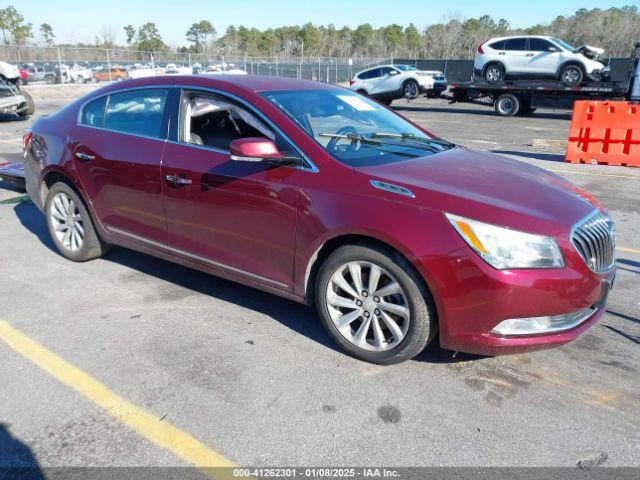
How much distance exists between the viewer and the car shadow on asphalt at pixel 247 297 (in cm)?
348

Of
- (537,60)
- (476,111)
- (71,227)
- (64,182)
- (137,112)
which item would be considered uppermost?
(537,60)

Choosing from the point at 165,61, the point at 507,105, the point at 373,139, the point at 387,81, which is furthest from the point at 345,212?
the point at 165,61

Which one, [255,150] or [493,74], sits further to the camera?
[493,74]

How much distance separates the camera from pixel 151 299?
13.8 feet

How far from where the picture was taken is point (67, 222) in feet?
16.3

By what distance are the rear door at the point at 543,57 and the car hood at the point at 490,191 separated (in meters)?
17.4

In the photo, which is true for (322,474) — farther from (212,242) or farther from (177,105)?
(177,105)

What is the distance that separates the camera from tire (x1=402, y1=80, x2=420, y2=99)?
22969 millimetres

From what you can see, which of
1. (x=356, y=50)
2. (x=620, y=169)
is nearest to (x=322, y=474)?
(x=620, y=169)

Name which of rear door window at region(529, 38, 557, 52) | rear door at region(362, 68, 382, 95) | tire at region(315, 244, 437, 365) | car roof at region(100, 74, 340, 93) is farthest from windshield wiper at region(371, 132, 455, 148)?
rear door at region(362, 68, 382, 95)

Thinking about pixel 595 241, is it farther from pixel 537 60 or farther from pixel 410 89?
pixel 410 89

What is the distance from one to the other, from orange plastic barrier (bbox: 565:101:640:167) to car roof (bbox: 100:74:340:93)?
7.40m

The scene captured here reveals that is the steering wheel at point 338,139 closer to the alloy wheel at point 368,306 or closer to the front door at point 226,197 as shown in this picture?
the front door at point 226,197

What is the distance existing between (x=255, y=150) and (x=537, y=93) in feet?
60.0
